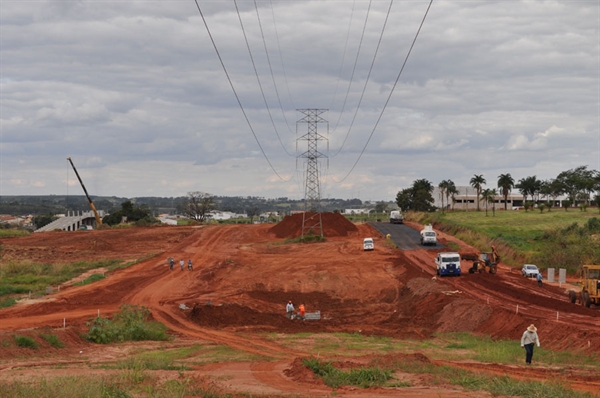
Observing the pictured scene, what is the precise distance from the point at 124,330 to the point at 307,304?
20135 millimetres

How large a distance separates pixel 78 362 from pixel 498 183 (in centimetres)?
13967

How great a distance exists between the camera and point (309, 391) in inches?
860

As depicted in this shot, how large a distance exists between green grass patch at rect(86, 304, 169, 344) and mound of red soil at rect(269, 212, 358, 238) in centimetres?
7080

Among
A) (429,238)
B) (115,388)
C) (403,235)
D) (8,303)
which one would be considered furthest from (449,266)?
(115,388)

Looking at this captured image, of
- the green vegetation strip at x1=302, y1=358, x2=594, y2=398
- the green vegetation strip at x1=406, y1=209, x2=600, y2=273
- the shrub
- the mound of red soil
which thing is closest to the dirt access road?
the green vegetation strip at x1=302, y1=358, x2=594, y2=398

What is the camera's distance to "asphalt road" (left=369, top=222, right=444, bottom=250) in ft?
308

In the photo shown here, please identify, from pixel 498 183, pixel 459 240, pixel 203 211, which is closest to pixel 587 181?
pixel 498 183

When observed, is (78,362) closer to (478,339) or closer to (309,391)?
(309,391)

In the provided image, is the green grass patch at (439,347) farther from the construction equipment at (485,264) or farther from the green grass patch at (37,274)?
the green grass patch at (37,274)

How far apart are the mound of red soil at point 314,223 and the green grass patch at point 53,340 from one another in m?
77.4

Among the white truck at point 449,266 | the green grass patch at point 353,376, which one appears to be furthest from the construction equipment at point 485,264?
the green grass patch at point 353,376

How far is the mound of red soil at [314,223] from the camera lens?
115456 millimetres

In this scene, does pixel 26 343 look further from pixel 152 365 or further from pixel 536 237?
pixel 536 237

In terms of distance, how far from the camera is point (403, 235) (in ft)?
359
